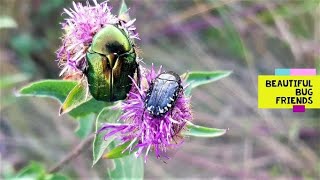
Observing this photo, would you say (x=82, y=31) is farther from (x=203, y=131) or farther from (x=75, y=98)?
(x=203, y=131)

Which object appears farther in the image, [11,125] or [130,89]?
[11,125]

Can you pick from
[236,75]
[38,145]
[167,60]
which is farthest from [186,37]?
[38,145]

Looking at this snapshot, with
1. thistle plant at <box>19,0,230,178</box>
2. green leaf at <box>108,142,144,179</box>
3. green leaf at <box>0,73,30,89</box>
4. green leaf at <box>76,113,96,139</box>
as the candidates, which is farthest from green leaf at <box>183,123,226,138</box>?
green leaf at <box>0,73,30,89</box>

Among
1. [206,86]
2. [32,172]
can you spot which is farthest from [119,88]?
[206,86]

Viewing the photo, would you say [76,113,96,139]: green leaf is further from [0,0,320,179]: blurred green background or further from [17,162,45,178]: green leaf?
[0,0,320,179]: blurred green background

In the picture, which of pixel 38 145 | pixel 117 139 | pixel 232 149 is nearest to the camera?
pixel 117 139

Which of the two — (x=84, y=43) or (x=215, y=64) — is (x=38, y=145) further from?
(x=84, y=43)
